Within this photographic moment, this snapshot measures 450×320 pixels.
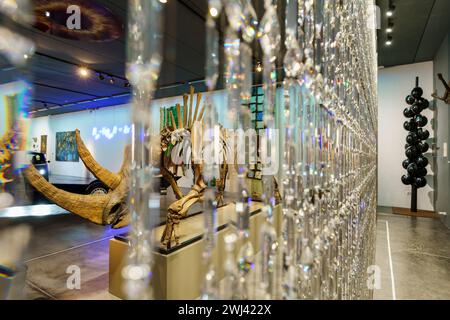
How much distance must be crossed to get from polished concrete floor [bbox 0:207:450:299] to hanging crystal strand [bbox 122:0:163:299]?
112 centimetres

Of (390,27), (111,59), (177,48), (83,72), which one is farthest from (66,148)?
(390,27)

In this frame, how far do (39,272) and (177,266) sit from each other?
1.33m

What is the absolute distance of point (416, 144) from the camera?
4.56 meters

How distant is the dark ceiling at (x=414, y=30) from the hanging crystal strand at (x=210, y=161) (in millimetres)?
3724

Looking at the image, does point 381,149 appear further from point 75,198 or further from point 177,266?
point 75,198

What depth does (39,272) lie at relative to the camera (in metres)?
2.02

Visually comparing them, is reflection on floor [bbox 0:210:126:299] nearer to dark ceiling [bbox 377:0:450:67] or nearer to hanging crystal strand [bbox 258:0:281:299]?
hanging crystal strand [bbox 258:0:281:299]

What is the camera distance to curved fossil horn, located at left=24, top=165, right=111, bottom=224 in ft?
2.62

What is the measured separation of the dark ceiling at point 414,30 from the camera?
3082 millimetres

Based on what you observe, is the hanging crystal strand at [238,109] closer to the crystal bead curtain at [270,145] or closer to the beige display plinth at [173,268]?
the crystal bead curtain at [270,145]

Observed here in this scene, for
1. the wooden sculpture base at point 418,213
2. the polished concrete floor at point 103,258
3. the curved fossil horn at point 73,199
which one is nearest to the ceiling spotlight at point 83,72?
the polished concrete floor at point 103,258

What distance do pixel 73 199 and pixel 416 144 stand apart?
17.5 feet

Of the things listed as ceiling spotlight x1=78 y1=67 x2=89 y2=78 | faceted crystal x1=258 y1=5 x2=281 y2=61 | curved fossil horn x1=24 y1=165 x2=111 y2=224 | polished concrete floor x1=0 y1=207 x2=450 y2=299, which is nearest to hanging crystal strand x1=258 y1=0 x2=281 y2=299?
faceted crystal x1=258 y1=5 x2=281 y2=61

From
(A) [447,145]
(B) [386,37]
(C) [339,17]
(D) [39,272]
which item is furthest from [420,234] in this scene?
(D) [39,272]
